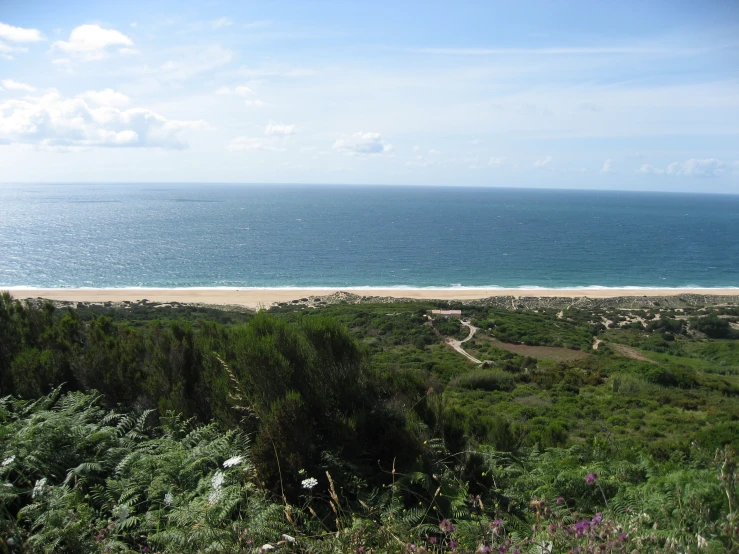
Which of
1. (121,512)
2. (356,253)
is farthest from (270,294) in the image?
(121,512)

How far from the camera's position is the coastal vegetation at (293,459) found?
2.57 metres

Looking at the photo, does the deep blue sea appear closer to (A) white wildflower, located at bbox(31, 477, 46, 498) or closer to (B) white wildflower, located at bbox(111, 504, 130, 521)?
(A) white wildflower, located at bbox(31, 477, 46, 498)

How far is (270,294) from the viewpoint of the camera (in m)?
48.1

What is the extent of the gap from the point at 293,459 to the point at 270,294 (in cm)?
4480

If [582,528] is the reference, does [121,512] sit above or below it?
below

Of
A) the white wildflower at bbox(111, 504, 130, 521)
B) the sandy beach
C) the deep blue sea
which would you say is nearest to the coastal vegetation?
the white wildflower at bbox(111, 504, 130, 521)

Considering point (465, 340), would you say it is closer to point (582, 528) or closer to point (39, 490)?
point (39, 490)

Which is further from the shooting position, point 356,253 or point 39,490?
point 356,253

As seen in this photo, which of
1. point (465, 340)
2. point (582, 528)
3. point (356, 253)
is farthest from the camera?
point (356, 253)

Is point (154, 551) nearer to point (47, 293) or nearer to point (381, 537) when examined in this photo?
point (381, 537)

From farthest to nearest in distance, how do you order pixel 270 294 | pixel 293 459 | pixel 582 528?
pixel 270 294
pixel 293 459
pixel 582 528

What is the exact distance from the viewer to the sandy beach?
145 feet

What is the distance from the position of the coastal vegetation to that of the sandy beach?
3517cm

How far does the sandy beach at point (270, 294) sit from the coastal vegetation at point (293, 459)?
3517cm
